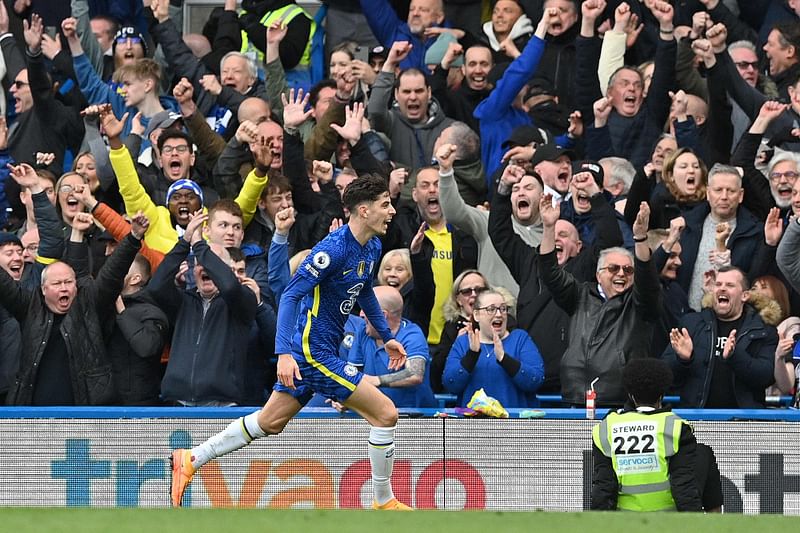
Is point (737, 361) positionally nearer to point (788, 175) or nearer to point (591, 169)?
point (788, 175)

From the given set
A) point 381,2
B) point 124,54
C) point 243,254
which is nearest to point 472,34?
point 381,2

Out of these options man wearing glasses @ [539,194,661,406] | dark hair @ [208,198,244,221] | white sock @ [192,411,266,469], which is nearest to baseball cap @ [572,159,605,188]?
man wearing glasses @ [539,194,661,406]

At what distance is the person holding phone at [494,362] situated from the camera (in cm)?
990

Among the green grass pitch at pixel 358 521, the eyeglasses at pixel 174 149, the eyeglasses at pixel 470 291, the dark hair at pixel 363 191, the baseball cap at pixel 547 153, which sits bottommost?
the eyeglasses at pixel 470 291

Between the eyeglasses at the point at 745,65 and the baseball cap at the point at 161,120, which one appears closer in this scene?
the baseball cap at the point at 161,120

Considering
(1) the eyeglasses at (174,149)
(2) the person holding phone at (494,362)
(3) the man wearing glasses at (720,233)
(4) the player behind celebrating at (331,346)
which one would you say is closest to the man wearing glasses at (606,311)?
(2) the person holding phone at (494,362)

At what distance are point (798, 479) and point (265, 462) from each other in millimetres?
3251

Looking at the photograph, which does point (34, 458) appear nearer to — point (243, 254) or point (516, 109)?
point (243, 254)

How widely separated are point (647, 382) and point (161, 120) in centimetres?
603

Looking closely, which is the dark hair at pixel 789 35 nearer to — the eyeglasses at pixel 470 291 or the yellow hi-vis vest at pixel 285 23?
the eyeglasses at pixel 470 291

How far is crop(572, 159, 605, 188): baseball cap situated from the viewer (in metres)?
11.4

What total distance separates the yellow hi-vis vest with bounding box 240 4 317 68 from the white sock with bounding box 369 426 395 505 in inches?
237

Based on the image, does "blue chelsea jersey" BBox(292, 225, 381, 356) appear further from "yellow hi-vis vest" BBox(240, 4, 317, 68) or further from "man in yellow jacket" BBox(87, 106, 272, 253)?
"yellow hi-vis vest" BBox(240, 4, 317, 68)

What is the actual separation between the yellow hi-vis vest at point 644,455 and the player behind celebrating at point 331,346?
164 centimetres
